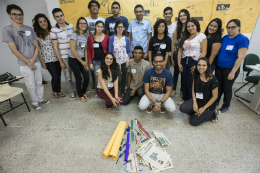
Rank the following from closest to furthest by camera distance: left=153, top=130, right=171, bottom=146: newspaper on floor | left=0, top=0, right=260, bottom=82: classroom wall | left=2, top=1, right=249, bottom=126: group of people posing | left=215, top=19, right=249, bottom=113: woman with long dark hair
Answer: left=153, top=130, right=171, bottom=146: newspaper on floor < left=215, top=19, right=249, bottom=113: woman with long dark hair < left=2, top=1, right=249, bottom=126: group of people posing < left=0, top=0, right=260, bottom=82: classroom wall

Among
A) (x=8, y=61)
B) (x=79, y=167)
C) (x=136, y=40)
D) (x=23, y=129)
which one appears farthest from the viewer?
(x=8, y=61)

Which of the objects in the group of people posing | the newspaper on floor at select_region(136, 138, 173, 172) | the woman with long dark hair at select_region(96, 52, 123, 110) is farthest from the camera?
the woman with long dark hair at select_region(96, 52, 123, 110)

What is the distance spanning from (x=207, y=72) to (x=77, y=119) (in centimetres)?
217

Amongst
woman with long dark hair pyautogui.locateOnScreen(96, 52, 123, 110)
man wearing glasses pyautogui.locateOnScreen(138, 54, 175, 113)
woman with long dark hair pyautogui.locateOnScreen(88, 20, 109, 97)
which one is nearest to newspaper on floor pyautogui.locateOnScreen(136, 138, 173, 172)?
man wearing glasses pyautogui.locateOnScreen(138, 54, 175, 113)

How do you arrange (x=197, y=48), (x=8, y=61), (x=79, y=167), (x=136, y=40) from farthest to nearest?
1. (x=8, y=61)
2. (x=136, y=40)
3. (x=197, y=48)
4. (x=79, y=167)

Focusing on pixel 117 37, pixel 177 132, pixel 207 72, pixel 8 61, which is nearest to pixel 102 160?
pixel 177 132

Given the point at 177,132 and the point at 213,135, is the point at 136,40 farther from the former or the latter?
the point at 213,135

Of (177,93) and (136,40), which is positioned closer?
(136,40)

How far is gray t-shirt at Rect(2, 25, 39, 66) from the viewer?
1.95 meters

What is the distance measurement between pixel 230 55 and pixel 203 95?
76 cm

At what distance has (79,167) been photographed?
1.39 m

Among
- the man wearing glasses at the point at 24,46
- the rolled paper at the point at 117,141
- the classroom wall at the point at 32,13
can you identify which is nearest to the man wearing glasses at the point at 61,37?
the man wearing glasses at the point at 24,46

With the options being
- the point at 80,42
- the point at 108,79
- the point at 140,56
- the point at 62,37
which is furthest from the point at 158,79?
the point at 62,37

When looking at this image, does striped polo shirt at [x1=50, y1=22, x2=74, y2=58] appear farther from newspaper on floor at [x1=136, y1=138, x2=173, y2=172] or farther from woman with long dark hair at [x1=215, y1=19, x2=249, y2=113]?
woman with long dark hair at [x1=215, y1=19, x2=249, y2=113]
